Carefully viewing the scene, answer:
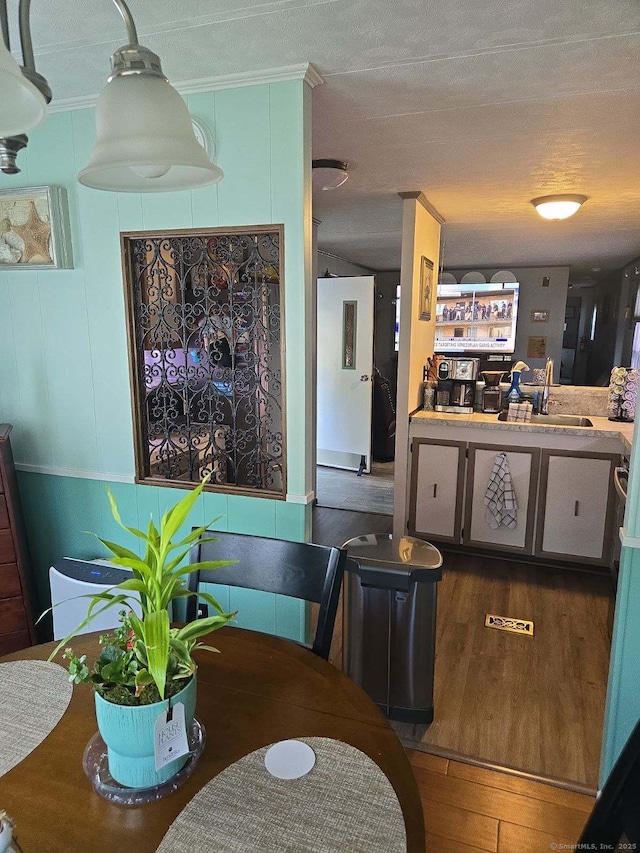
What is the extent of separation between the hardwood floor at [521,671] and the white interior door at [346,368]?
87.6 inches

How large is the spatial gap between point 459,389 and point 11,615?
3034 mm

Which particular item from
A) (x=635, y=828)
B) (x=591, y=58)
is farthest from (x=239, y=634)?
(x=591, y=58)

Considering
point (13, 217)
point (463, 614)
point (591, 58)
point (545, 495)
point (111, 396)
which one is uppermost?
point (591, 58)

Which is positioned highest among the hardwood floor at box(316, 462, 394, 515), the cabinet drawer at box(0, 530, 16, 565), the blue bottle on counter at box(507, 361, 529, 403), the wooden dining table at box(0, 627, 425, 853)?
the blue bottle on counter at box(507, 361, 529, 403)

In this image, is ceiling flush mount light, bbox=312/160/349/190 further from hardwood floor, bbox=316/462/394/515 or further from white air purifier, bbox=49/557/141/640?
hardwood floor, bbox=316/462/394/515

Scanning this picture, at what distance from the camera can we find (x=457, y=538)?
12.0 feet

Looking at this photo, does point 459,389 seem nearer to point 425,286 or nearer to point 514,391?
point 514,391

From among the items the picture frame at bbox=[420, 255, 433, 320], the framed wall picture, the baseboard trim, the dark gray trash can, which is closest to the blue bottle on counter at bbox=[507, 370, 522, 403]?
the picture frame at bbox=[420, 255, 433, 320]

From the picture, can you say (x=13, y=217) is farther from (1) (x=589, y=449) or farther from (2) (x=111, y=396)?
(1) (x=589, y=449)

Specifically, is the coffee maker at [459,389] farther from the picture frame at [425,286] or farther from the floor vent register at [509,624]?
the floor vent register at [509,624]

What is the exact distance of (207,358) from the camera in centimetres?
221

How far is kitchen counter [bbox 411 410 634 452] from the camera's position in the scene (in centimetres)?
321

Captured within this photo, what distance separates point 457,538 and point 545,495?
0.64 m

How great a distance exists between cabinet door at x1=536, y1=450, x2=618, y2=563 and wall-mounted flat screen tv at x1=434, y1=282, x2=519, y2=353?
13.0ft
